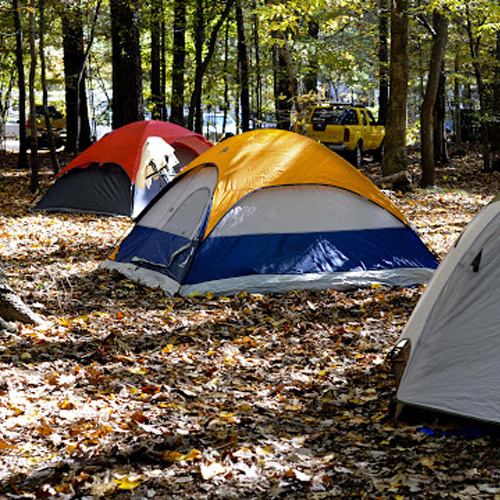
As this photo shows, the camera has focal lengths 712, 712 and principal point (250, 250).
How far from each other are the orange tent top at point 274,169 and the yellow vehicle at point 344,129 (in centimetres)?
1213

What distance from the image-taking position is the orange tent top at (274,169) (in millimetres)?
8016

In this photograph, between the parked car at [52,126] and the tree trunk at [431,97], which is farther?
the parked car at [52,126]

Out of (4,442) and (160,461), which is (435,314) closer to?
(160,461)

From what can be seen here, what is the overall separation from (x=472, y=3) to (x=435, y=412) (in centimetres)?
1298

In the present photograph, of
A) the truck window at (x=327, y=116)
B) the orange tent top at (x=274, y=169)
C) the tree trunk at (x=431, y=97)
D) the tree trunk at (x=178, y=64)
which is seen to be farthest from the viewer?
the truck window at (x=327, y=116)

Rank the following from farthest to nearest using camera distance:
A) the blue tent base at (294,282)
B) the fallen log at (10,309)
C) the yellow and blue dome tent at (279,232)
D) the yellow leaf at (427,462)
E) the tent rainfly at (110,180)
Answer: the tent rainfly at (110,180) → the yellow and blue dome tent at (279,232) → the blue tent base at (294,282) → the fallen log at (10,309) → the yellow leaf at (427,462)

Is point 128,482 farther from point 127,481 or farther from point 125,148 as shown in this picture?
point 125,148

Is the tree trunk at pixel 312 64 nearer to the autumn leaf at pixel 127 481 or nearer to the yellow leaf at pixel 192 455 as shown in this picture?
the yellow leaf at pixel 192 455

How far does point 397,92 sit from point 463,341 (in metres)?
11.4

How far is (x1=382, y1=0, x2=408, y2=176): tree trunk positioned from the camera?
14.8m

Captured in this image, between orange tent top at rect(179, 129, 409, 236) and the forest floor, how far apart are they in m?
1.16

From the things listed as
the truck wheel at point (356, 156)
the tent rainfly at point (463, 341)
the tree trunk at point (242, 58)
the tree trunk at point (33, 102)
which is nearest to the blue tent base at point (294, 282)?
the tent rainfly at point (463, 341)

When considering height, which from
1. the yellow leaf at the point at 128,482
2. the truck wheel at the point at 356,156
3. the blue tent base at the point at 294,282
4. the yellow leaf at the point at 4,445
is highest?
the truck wheel at the point at 356,156

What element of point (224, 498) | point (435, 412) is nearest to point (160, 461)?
point (224, 498)
